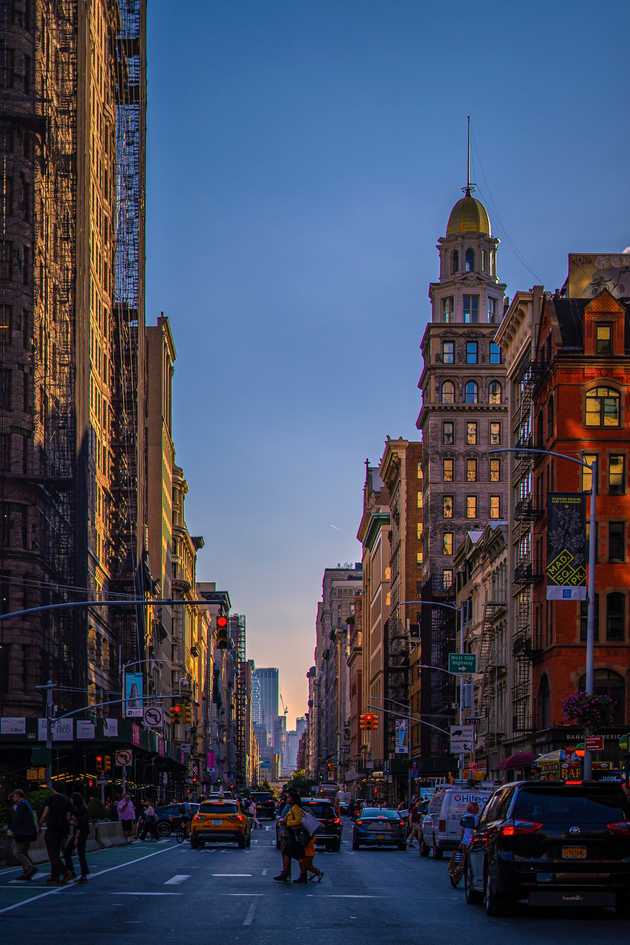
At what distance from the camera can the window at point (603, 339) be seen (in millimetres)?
73625

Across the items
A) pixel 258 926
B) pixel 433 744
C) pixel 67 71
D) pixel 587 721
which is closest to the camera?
pixel 258 926

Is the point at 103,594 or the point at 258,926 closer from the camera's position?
the point at 258,926

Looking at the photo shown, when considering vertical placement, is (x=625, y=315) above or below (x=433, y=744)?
above

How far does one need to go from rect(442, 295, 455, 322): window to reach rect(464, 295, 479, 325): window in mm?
1216

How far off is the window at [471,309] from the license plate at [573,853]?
390ft

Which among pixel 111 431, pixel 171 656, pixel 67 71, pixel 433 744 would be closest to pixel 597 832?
pixel 67 71

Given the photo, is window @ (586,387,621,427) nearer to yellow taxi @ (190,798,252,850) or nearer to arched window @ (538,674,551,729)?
arched window @ (538,674,551,729)

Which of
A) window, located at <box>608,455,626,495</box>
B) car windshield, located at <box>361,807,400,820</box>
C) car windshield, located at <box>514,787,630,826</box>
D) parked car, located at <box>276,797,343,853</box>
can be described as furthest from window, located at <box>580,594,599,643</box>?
car windshield, located at <box>514,787,630,826</box>

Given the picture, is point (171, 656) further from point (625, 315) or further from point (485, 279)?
point (625, 315)

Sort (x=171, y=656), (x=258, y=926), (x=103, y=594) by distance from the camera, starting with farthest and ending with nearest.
Result: (x=171, y=656), (x=103, y=594), (x=258, y=926)

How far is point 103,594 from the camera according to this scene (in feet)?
330

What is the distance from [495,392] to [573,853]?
115 metres

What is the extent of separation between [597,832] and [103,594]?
267 feet

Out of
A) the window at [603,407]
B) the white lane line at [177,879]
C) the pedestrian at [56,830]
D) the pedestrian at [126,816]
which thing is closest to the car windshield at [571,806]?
the white lane line at [177,879]
